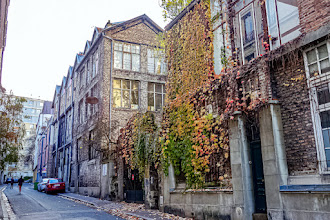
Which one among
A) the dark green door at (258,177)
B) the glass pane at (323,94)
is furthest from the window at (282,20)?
the dark green door at (258,177)

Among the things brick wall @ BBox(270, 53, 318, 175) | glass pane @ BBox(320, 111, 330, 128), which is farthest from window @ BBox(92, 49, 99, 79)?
glass pane @ BBox(320, 111, 330, 128)

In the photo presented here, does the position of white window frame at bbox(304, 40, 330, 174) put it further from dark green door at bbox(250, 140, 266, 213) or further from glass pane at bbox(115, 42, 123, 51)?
glass pane at bbox(115, 42, 123, 51)

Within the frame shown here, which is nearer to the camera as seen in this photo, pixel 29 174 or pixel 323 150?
pixel 323 150

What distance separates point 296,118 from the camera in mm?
8133

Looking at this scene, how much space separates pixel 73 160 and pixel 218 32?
2231 centimetres

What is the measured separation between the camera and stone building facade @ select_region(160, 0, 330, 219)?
7.55 metres

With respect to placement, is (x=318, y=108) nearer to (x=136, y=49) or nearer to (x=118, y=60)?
(x=118, y=60)

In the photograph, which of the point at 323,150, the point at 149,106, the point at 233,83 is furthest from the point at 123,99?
the point at 323,150

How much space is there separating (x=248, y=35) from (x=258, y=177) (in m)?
4.62

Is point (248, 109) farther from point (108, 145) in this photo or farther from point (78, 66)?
point (78, 66)

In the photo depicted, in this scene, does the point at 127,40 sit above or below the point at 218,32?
above

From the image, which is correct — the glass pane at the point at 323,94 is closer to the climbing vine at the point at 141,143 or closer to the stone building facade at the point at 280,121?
the stone building facade at the point at 280,121

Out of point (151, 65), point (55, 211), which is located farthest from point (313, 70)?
point (151, 65)

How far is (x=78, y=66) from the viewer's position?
30.8m
